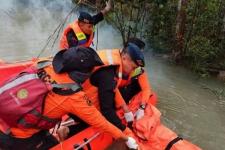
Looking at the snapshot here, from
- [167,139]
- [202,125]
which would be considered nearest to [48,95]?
[167,139]

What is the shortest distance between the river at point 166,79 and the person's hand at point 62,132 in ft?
7.55

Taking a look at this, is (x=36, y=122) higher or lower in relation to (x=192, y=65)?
higher

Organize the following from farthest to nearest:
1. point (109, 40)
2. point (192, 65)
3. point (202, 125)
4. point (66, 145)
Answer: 1. point (109, 40)
2. point (192, 65)
3. point (202, 125)
4. point (66, 145)

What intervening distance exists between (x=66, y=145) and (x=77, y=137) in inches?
6.1

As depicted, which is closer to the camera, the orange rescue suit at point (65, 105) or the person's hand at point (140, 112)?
the orange rescue suit at point (65, 105)

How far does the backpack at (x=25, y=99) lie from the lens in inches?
122

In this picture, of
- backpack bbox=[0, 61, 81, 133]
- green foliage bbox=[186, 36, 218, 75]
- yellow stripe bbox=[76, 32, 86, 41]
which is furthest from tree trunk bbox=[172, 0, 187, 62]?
backpack bbox=[0, 61, 81, 133]

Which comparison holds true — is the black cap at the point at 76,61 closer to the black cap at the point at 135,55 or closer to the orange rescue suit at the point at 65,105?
the orange rescue suit at the point at 65,105

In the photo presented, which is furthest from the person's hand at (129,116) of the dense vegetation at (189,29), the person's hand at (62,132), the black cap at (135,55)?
the dense vegetation at (189,29)

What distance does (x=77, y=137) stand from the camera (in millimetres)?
3842

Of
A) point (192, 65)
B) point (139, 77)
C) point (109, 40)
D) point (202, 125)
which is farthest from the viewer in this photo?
point (109, 40)

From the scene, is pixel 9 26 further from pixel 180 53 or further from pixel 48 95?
pixel 48 95

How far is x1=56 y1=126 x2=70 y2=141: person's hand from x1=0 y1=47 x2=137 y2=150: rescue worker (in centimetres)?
64

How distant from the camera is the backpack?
309 centimetres
